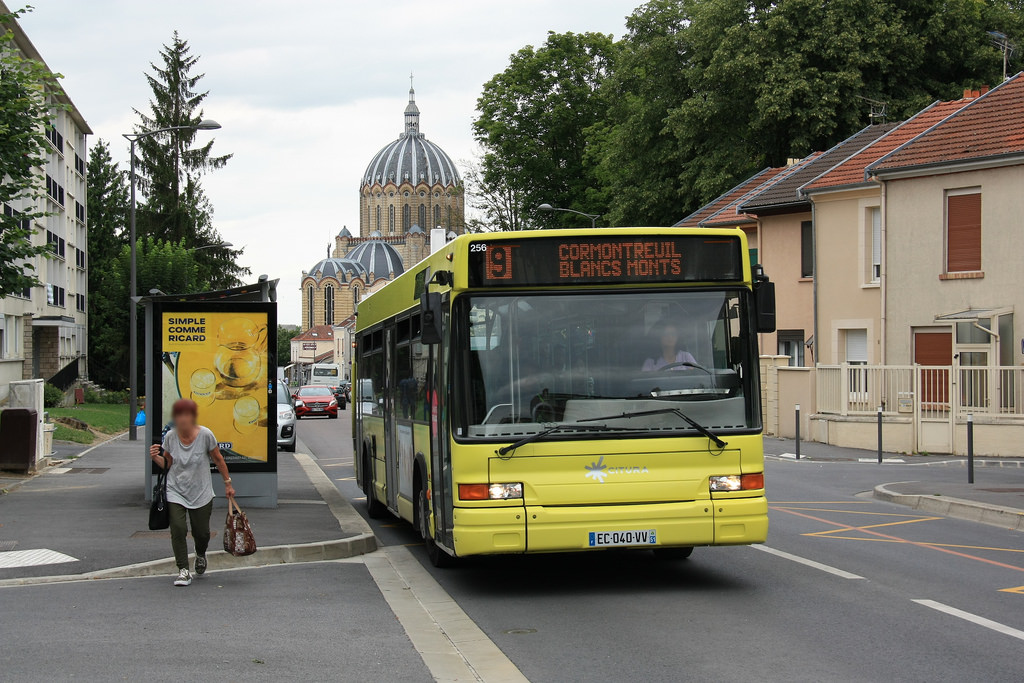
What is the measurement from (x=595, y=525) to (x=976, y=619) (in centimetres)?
273

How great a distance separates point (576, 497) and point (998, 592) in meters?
3.47

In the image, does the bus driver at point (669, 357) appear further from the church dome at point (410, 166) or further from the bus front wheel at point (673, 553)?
the church dome at point (410, 166)

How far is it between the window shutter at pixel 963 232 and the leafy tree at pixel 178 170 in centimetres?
4363

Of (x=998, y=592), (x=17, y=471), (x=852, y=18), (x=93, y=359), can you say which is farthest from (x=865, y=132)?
(x=93, y=359)

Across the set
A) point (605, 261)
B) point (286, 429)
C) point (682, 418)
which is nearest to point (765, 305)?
point (682, 418)

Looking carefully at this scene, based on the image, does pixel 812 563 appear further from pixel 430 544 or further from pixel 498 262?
pixel 498 262

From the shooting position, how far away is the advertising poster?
15.3m

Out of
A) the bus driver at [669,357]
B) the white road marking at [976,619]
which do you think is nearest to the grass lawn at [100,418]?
the bus driver at [669,357]

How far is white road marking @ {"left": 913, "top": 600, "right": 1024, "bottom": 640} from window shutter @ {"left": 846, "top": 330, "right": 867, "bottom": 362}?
24911 millimetres

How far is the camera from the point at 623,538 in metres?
9.05

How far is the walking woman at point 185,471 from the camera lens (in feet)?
32.1

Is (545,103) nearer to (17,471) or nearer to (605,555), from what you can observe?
(17,471)

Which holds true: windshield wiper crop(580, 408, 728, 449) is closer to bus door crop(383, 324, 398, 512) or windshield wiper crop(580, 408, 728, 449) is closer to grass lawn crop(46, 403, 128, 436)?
bus door crop(383, 324, 398, 512)

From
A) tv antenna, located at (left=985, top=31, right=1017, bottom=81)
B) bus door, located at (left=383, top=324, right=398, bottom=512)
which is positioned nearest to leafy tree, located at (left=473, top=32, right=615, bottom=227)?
tv antenna, located at (left=985, top=31, right=1017, bottom=81)
